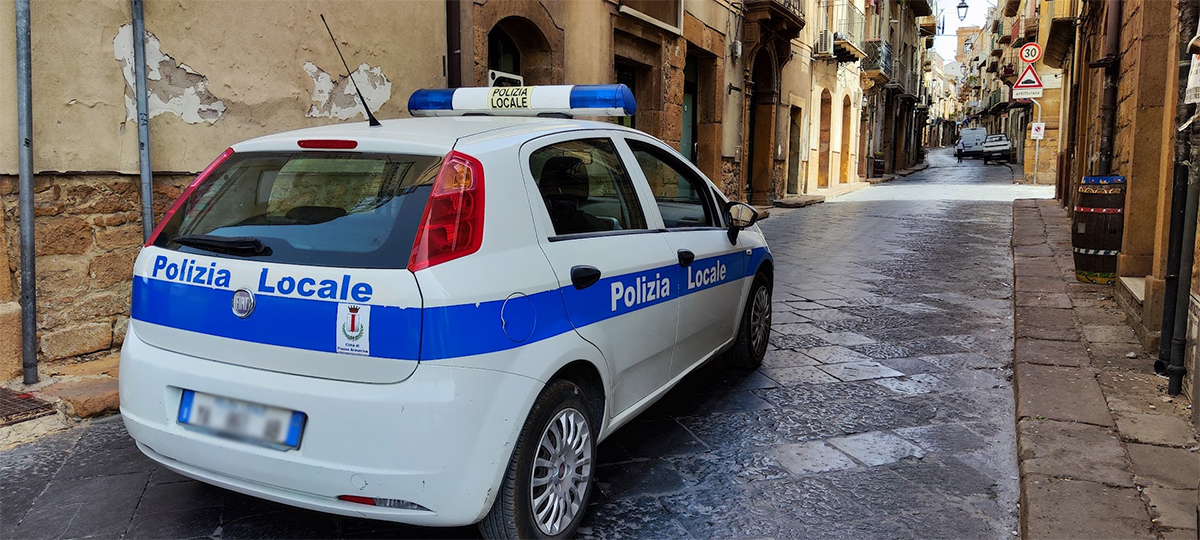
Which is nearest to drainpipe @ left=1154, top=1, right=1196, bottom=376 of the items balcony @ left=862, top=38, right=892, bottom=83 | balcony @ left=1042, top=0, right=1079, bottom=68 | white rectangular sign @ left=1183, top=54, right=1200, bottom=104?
white rectangular sign @ left=1183, top=54, right=1200, bottom=104

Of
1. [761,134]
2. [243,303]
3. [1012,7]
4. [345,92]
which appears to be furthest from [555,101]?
[1012,7]

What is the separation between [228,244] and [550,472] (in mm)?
1238

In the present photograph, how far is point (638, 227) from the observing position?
3.58m

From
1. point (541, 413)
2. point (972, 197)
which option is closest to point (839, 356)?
point (541, 413)

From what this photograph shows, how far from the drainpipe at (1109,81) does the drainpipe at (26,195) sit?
32.1 ft

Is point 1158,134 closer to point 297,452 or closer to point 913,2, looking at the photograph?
point 297,452

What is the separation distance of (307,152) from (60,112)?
108 inches

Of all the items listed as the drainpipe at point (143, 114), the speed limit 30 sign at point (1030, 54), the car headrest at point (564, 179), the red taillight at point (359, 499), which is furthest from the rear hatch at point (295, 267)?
the speed limit 30 sign at point (1030, 54)

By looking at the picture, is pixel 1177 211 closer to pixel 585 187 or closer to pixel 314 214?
pixel 585 187

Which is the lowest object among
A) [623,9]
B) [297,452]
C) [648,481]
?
[648,481]

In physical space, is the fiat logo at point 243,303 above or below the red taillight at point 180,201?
below

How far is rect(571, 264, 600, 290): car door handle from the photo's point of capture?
2.92 meters

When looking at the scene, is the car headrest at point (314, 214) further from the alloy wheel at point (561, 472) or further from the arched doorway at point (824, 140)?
the arched doorway at point (824, 140)

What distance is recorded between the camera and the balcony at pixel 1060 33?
16.5 meters
